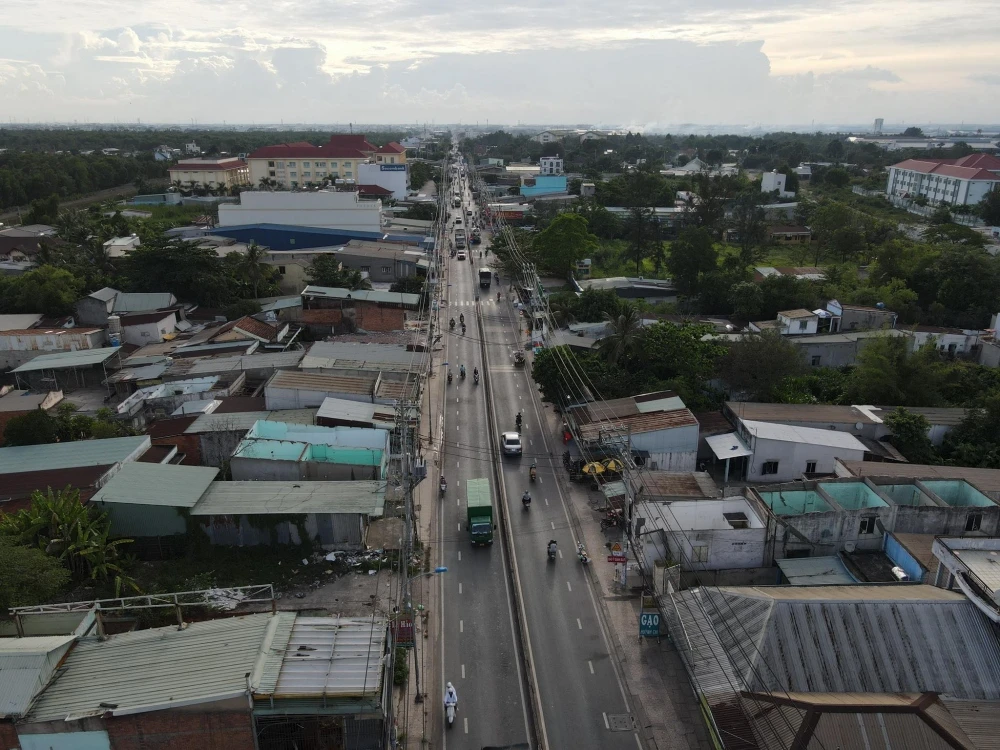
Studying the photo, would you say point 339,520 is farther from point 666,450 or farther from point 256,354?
point 256,354

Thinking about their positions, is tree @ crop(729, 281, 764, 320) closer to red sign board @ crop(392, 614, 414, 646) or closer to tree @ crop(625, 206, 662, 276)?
tree @ crop(625, 206, 662, 276)

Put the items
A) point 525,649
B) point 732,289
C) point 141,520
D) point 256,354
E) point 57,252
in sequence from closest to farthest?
1. point 525,649
2. point 141,520
3. point 256,354
4. point 732,289
5. point 57,252

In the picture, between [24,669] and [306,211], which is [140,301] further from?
[24,669]

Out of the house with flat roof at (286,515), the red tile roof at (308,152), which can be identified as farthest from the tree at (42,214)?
the house with flat roof at (286,515)

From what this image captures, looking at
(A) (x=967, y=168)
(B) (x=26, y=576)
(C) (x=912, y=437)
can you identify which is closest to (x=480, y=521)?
(B) (x=26, y=576)

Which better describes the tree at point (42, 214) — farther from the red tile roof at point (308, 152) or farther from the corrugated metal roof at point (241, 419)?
the corrugated metal roof at point (241, 419)

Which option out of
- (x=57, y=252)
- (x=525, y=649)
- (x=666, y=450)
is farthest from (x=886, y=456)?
(x=57, y=252)
